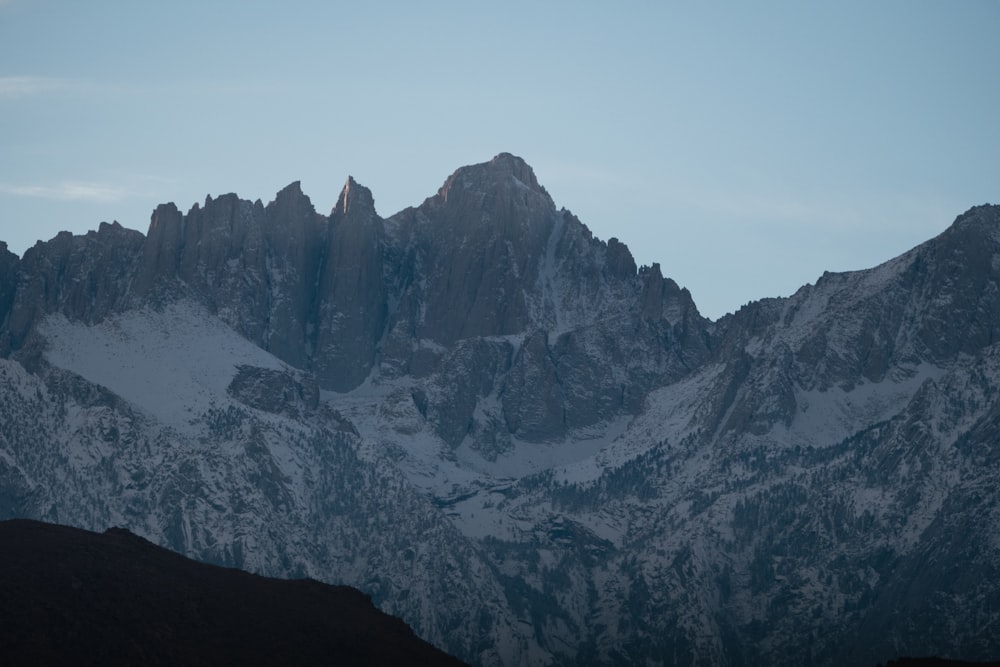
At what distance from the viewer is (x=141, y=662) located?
197000mm

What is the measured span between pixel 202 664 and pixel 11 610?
45.5 ft

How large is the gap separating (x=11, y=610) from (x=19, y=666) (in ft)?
32.1

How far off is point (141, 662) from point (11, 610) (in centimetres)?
980

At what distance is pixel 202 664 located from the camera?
19938cm

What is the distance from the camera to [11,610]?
648 feet

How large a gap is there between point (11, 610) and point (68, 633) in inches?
170

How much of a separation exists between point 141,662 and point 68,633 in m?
5.48

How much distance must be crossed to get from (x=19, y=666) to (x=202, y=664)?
1569 cm

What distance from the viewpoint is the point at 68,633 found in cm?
19712

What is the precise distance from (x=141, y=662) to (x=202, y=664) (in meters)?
4.67

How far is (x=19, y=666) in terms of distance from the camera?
188250 millimetres
